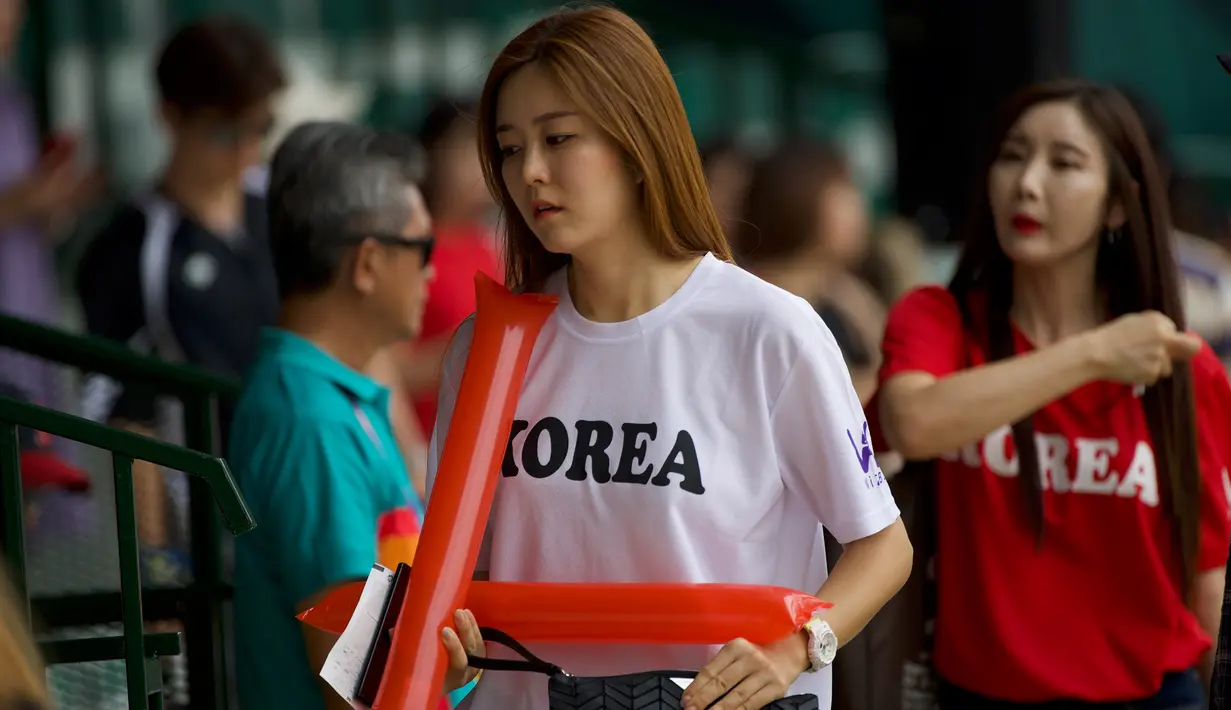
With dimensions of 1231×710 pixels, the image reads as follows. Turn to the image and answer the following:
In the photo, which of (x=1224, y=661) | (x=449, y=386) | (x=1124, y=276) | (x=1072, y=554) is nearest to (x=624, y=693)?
(x=449, y=386)

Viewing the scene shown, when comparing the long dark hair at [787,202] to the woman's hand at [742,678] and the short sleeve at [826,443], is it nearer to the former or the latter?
the short sleeve at [826,443]

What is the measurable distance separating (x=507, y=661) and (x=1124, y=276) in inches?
69.0

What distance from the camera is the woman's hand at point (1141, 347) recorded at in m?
3.35

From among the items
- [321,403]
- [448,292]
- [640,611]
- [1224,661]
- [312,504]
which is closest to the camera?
[640,611]

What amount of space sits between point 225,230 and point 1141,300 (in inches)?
111

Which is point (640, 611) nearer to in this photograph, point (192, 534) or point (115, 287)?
point (192, 534)

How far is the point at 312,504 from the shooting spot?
3.25 metres

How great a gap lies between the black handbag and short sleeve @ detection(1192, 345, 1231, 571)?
131 centimetres

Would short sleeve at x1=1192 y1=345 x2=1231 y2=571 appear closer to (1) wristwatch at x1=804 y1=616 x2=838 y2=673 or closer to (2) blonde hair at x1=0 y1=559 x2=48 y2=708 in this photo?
(1) wristwatch at x1=804 y1=616 x2=838 y2=673

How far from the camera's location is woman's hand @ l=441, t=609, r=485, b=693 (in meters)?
2.53

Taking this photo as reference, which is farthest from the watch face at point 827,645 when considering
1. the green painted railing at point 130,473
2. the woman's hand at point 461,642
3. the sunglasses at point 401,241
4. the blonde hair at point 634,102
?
the sunglasses at point 401,241

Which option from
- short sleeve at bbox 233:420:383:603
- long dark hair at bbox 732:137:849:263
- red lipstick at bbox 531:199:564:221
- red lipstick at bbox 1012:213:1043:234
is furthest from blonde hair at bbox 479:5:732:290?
long dark hair at bbox 732:137:849:263

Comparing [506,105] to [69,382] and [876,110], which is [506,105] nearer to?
[69,382]

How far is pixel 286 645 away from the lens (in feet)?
11.0
